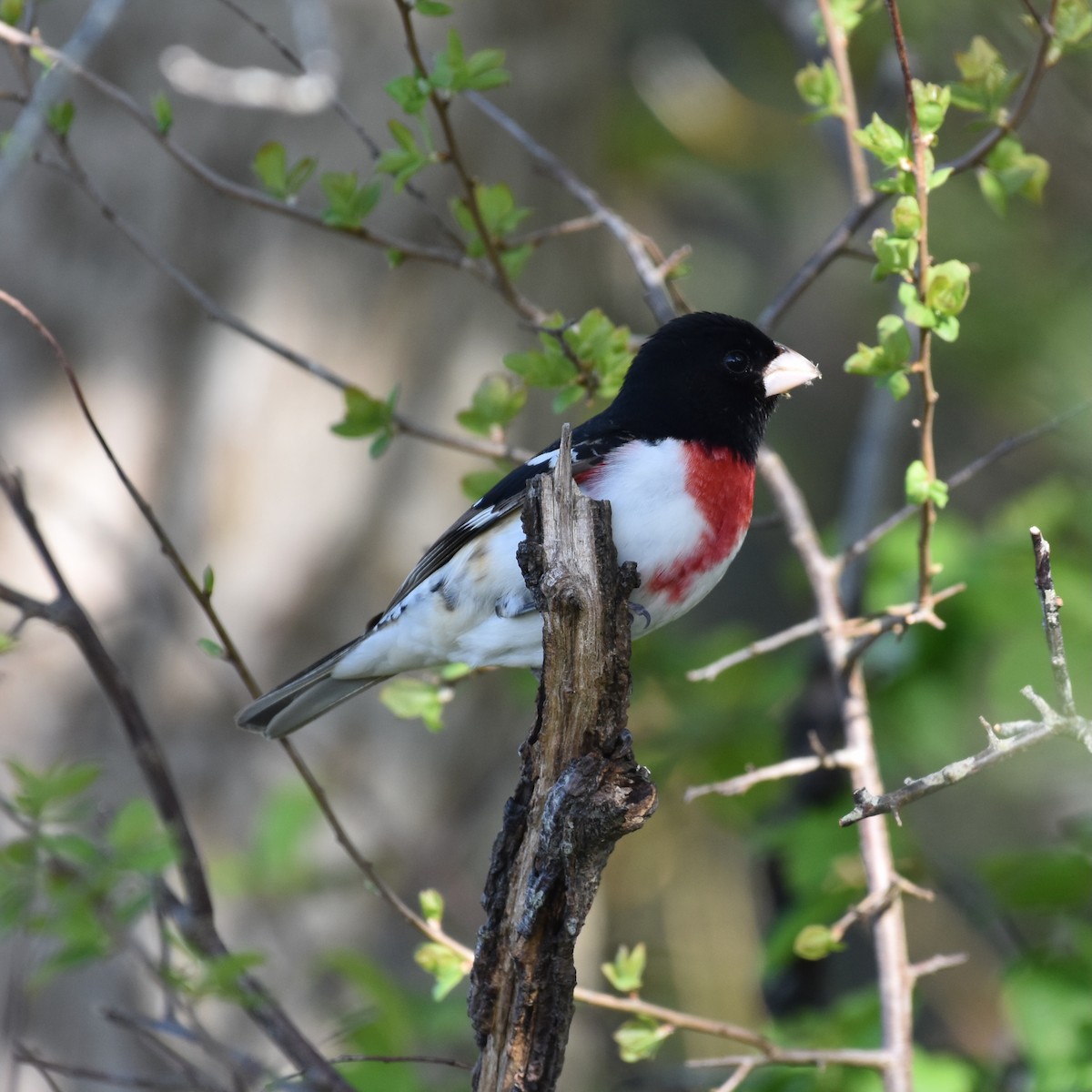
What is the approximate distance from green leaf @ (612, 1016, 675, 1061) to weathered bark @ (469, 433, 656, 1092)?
0.46 meters

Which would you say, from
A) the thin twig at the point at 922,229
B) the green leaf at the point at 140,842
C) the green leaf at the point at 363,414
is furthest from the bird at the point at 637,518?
the green leaf at the point at 140,842

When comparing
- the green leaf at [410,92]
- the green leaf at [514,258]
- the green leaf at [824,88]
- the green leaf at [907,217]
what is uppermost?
the green leaf at [824,88]

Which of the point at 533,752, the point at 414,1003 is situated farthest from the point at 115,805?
the point at 533,752

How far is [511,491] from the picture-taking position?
3234 millimetres

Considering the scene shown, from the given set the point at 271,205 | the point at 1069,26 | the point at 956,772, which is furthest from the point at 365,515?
the point at 956,772

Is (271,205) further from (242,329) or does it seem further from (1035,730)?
(1035,730)

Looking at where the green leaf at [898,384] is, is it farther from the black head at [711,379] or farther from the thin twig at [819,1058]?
the thin twig at [819,1058]

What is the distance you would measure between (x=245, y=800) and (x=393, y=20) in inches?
114

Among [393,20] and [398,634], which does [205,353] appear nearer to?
[393,20]

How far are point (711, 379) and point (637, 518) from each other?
1.77 ft

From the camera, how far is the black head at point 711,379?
3363mm

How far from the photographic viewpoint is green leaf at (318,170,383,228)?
3.06 m

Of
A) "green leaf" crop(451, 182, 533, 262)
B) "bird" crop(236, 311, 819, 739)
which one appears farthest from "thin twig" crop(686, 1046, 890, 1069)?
"green leaf" crop(451, 182, 533, 262)

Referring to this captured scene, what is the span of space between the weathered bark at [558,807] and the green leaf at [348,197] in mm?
991
